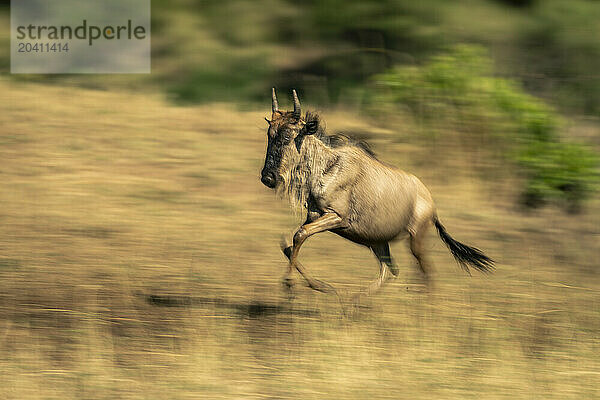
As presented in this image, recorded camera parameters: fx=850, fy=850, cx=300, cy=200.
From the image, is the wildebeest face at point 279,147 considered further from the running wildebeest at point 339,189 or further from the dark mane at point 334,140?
the dark mane at point 334,140

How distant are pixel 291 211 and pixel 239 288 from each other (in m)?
2.01

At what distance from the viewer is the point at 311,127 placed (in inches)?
208

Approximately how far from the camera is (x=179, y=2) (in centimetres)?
1255

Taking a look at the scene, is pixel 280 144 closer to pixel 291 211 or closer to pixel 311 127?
pixel 311 127

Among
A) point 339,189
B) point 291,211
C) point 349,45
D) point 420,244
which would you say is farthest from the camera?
point 349,45

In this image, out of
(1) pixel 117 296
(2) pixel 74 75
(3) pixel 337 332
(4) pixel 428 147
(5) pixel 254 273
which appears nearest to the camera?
(3) pixel 337 332

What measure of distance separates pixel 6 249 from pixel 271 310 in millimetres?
2426

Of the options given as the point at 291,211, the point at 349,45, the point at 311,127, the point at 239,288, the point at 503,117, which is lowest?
the point at 239,288

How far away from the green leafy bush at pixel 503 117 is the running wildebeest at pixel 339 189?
3.44 m

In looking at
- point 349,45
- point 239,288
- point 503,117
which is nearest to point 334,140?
point 239,288

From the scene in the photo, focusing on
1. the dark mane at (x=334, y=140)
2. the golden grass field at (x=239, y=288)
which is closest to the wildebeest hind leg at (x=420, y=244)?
the golden grass field at (x=239, y=288)

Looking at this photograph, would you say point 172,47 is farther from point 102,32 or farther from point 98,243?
point 98,243

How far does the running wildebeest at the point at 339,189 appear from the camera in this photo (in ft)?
17.4

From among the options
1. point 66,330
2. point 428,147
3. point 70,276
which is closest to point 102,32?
point 428,147
